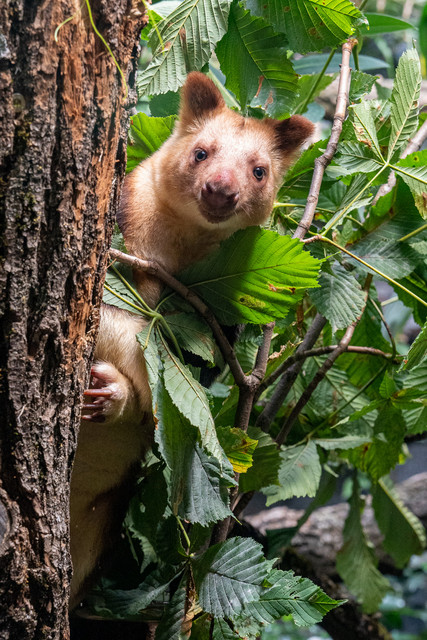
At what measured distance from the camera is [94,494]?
205 centimetres

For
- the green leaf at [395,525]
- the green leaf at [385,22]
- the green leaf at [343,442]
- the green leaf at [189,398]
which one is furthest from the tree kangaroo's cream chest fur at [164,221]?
the green leaf at [395,525]

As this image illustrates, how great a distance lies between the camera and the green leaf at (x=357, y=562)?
9.67 feet

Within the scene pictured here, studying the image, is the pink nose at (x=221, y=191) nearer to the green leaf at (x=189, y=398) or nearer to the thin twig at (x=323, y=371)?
the green leaf at (x=189, y=398)

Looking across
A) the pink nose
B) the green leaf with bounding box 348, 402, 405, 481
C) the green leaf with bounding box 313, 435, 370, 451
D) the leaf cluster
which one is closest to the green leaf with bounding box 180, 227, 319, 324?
the leaf cluster

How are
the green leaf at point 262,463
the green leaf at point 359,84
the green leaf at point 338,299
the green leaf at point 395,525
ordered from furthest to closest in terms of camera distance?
the green leaf at point 395,525 → the green leaf at point 359,84 → the green leaf at point 262,463 → the green leaf at point 338,299

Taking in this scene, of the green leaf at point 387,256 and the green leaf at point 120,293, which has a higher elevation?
the green leaf at point 387,256

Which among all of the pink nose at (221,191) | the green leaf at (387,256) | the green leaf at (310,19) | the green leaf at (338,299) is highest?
the green leaf at (310,19)

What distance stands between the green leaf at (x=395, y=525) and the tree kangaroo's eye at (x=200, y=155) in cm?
186

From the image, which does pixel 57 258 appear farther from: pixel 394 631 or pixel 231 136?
pixel 394 631

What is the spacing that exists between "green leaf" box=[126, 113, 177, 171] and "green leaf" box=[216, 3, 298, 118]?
0.34 m

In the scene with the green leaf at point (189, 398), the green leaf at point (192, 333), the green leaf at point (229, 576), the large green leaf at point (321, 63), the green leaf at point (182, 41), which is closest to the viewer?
the green leaf at point (189, 398)

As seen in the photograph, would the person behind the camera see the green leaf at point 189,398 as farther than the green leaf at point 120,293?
No

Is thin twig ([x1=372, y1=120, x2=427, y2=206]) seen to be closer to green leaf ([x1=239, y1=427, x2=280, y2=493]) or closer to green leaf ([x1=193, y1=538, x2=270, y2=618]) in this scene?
green leaf ([x1=239, y1=427, x2=280, y2=493])

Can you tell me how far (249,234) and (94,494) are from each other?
100 cm
